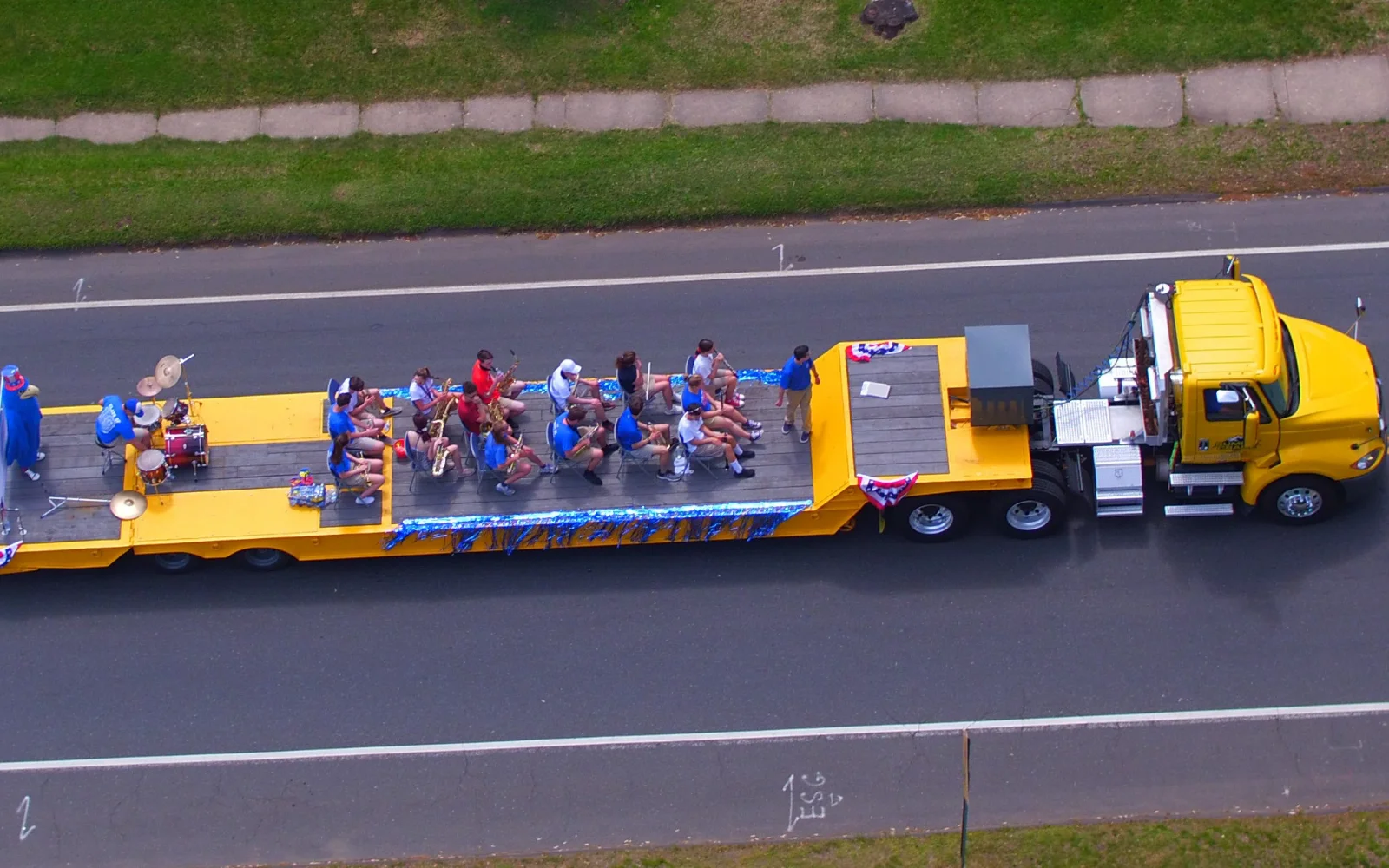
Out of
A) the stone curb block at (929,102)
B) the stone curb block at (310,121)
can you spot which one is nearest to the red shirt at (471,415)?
the stone curb block at (310,121)

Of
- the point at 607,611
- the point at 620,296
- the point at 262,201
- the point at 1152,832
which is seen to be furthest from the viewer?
the point at 262,201

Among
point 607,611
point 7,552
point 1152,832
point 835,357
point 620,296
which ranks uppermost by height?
point 620,296

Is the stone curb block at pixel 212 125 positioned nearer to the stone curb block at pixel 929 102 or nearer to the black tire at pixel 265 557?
the black tire at pixel 265 557

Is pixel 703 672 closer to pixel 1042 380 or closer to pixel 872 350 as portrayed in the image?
pixel 872 350

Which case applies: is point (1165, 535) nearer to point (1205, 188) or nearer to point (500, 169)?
point (1205, 188)

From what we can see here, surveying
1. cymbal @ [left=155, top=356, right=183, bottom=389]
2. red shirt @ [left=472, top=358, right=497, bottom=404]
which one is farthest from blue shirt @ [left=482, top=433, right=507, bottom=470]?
cymbal @ [left=155, top=356, right=183, bottom=389]

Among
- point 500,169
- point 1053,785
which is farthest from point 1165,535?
point 500,169
